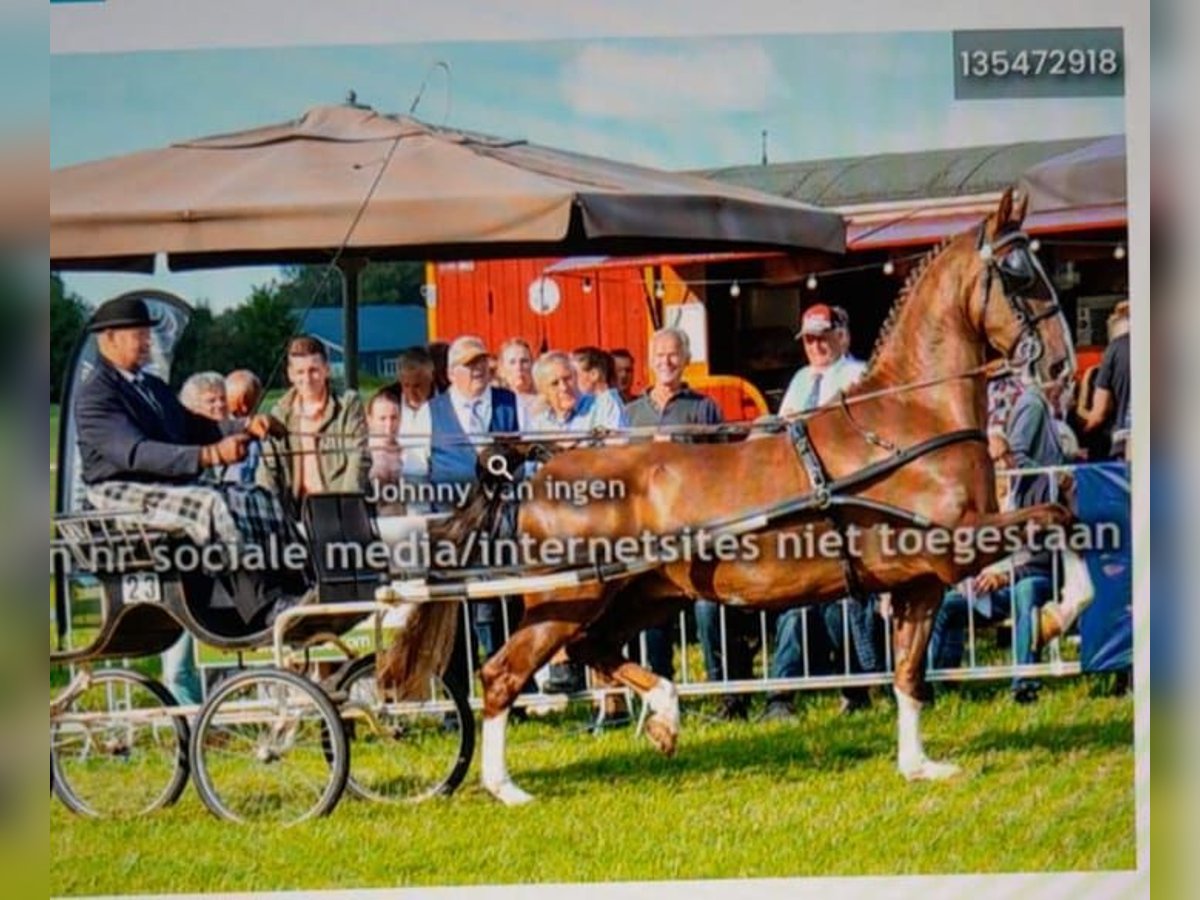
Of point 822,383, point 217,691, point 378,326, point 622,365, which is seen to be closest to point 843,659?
point 822,383

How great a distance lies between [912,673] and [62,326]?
2.61 m

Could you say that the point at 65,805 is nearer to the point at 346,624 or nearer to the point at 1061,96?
the point at 346,624

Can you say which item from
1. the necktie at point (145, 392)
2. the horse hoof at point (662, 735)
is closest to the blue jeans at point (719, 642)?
the horse hoof at point (662, 735)

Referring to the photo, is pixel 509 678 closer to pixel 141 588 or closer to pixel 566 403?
pixel 566 403

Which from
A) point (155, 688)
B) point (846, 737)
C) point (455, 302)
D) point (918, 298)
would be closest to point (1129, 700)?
point (846, 737)

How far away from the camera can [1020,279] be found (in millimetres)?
6680

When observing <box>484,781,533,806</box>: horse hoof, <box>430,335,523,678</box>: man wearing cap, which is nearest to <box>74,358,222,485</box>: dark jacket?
<box>430,335,523,678</box>: man wearing cap

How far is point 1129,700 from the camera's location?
6871 millimetres

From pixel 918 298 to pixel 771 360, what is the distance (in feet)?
1.51

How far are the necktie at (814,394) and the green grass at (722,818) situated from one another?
87 cm

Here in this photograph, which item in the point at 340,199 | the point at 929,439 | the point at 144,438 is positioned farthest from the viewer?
the point at 929,439

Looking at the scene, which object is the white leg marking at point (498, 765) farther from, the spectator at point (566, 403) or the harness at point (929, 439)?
the harness at point (929, 439)

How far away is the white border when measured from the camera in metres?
6.51

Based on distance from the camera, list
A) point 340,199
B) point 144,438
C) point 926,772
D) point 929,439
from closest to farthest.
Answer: point 340,199, point 144,438, point 929,439, point 926,772
